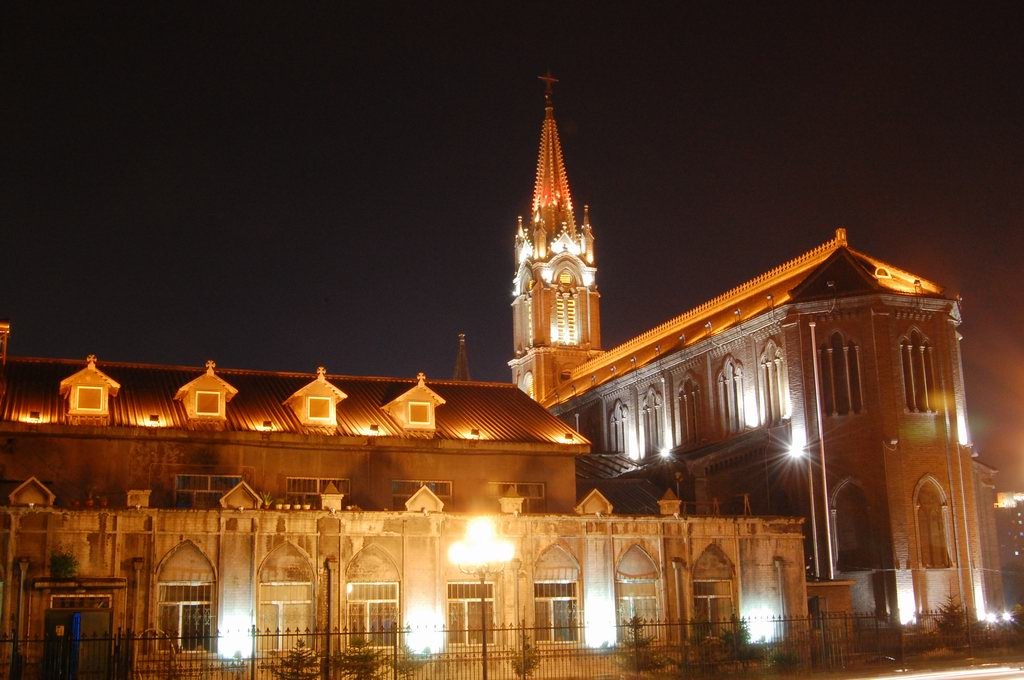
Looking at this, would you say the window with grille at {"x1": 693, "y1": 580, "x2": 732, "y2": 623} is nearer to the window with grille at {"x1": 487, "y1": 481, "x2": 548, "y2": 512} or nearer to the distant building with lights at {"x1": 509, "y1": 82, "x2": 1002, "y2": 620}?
the window with grille at {"x1": 487, "y1": 481, "x2": 548, "y2": 512}

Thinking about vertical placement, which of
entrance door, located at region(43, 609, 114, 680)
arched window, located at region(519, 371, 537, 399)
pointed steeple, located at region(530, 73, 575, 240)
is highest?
pointed steeple, located at region(530, 73, 575, 240)

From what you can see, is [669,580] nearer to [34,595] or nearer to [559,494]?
[559,494]

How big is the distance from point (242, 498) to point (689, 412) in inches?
1626

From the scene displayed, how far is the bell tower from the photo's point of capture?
11019 centimetres

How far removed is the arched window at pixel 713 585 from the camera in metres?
51.9

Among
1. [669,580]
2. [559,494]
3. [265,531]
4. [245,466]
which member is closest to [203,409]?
[245,466]

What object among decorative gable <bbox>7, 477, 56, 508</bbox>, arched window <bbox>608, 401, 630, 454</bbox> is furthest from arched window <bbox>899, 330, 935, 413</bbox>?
decorative gable <bbox>7, 477, 56, 508</bbox>

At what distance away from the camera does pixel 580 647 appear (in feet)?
158

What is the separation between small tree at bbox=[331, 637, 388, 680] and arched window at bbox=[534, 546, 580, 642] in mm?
10957

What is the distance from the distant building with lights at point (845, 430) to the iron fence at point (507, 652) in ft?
35.7

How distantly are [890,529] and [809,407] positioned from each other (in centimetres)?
808

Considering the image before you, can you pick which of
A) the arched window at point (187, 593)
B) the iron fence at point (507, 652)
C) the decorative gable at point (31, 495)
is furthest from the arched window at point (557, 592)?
the decorative gable at point (31, 495)

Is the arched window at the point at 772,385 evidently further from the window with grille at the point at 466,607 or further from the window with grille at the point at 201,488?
the window with grille at the point at 201,488

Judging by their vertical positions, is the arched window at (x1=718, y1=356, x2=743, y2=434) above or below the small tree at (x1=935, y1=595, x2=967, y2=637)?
above
